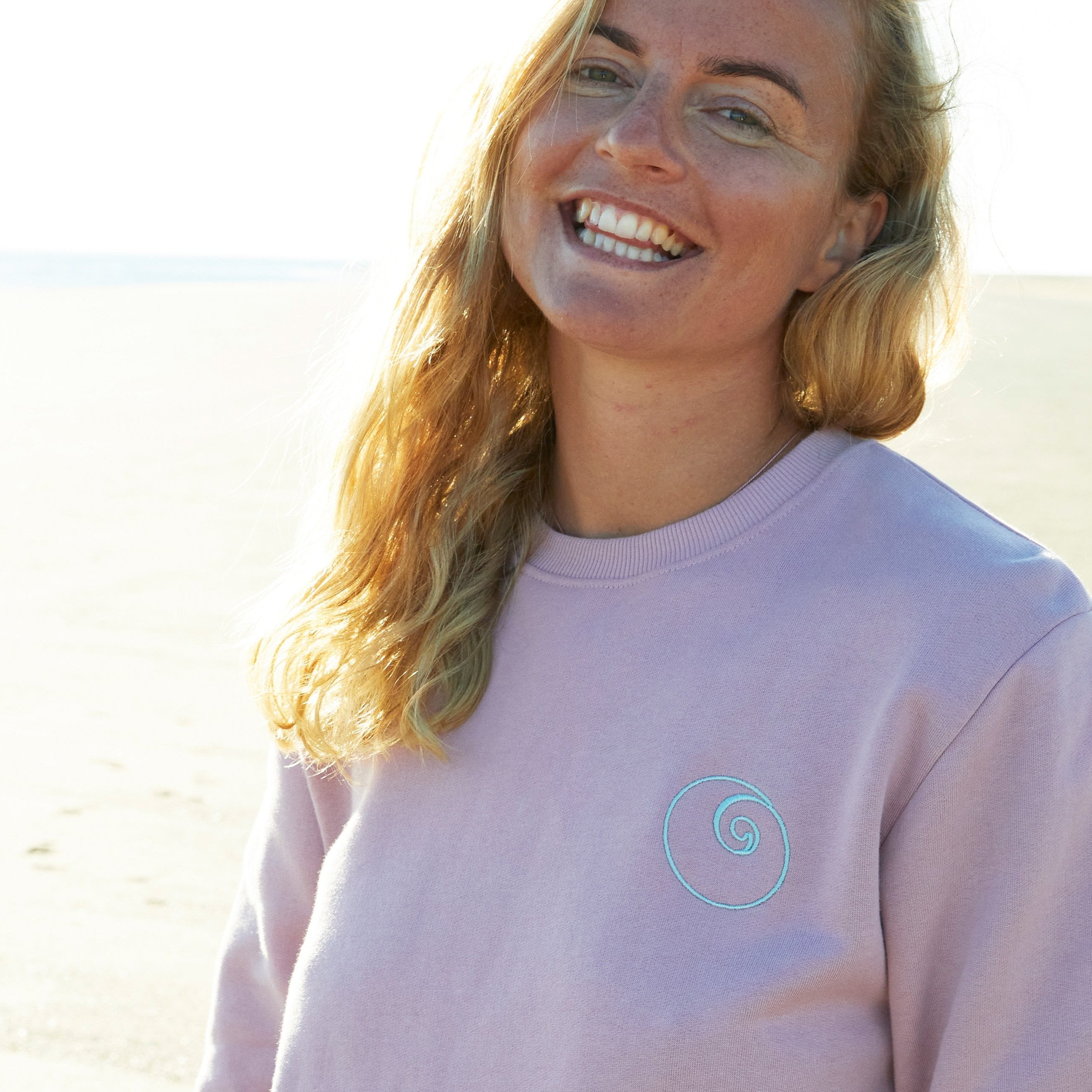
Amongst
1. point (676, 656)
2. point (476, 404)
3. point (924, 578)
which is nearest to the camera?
point (924, 578)

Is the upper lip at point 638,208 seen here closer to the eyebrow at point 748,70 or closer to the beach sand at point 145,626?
the eyebrow at point 748,70

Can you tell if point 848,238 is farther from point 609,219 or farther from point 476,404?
point 476,404

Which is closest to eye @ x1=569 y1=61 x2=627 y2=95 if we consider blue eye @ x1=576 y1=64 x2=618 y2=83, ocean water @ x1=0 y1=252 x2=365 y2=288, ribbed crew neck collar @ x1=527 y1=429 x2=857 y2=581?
blue eye @ x1=576 y1=64 x2=618 y2=83

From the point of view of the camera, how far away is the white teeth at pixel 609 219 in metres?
1.64

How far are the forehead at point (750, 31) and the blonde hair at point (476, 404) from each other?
54 millimetres

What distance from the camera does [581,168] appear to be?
66.0 inches

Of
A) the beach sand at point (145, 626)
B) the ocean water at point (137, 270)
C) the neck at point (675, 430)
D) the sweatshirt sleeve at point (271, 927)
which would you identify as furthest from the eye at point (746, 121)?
the ocean water at point (137, 270)

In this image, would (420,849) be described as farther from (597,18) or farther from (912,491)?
(597,18)

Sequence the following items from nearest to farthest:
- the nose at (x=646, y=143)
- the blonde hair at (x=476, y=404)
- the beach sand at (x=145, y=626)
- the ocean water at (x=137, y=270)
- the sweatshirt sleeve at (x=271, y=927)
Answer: the nose at (x=646, y=143)
the blonde hair at (x=476, y=404)
the sweatshirt sleeve at (x=271, y=927)
the beach sand at (x=145, y=626)
the ocean water at (x=137, y=270)

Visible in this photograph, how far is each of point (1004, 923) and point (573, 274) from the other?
0.88 meters

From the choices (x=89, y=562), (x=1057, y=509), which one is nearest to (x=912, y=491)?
(x=89, y=562)

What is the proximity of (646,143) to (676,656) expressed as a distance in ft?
2.00

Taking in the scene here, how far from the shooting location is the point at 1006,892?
1.35 meters

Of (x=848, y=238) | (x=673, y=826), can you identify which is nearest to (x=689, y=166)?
(x=848, y=238)
